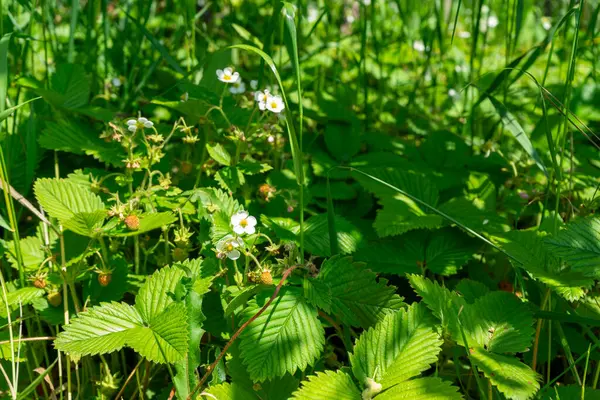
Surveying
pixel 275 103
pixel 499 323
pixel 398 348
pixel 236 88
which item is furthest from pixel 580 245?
pixel 236 88

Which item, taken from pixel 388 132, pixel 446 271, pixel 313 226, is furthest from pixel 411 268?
pixel 388 132

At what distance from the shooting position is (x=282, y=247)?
6.11 ft

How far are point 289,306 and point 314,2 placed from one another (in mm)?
3098

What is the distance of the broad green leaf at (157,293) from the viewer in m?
1.39

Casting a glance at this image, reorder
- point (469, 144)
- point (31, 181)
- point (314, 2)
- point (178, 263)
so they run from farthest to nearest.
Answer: point (314, 2) → point (469, 144) → point (31, 181) → point (178, 263)

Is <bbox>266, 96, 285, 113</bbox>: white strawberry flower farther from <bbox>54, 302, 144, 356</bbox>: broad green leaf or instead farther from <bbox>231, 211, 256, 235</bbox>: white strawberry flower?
<bbox>54, 302, 144, 356</bbox>: broad green leaf

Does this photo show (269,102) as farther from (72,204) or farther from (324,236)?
(72,204)

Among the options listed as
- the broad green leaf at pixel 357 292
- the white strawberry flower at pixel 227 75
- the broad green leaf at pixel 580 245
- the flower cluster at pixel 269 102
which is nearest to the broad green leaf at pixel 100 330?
the broad green leaf at pixel 357 292

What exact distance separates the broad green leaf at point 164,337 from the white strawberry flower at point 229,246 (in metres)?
0.15

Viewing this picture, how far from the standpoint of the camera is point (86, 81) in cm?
201

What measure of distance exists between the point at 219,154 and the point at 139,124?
231mm

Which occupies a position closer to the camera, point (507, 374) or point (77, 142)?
point (507, 374)

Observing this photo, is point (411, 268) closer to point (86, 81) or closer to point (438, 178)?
point (438, 178)

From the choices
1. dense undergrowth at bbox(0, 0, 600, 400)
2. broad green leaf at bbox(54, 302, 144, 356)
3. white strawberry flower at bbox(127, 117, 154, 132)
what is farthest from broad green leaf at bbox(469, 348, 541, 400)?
white strawberry flower at bbox(127, 117, 154, 132)
